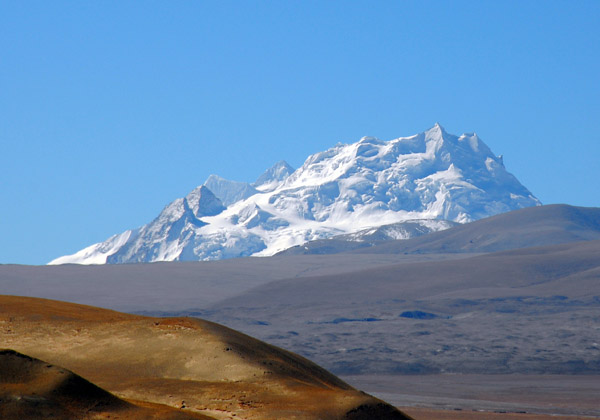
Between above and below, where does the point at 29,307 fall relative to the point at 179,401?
Result: above

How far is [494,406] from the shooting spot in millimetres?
76938

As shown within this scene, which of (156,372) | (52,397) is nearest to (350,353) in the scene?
(156,372)

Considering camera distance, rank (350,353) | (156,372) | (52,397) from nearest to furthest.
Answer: (52,397), (156,372), (350,353)

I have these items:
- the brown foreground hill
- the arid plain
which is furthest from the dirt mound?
the arid plain

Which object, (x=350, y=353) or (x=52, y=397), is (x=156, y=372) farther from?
(x=350, y=353)

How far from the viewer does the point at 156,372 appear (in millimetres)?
27719

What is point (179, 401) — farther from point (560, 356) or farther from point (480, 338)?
point (480, 338)

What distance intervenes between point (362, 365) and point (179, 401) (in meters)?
103

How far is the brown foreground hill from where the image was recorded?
22.2 m

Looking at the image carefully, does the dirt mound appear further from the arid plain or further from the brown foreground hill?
the arid plain

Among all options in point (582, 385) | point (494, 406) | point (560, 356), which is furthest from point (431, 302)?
point (494, 406)

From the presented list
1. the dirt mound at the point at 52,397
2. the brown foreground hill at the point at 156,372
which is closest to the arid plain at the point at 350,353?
the brown foreground hill at the point at 156,372

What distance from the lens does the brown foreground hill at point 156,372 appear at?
22231 mm

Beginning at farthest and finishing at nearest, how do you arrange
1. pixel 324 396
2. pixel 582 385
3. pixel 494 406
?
pixel 582 385 < pixel 494 406 < pixel 324 396
